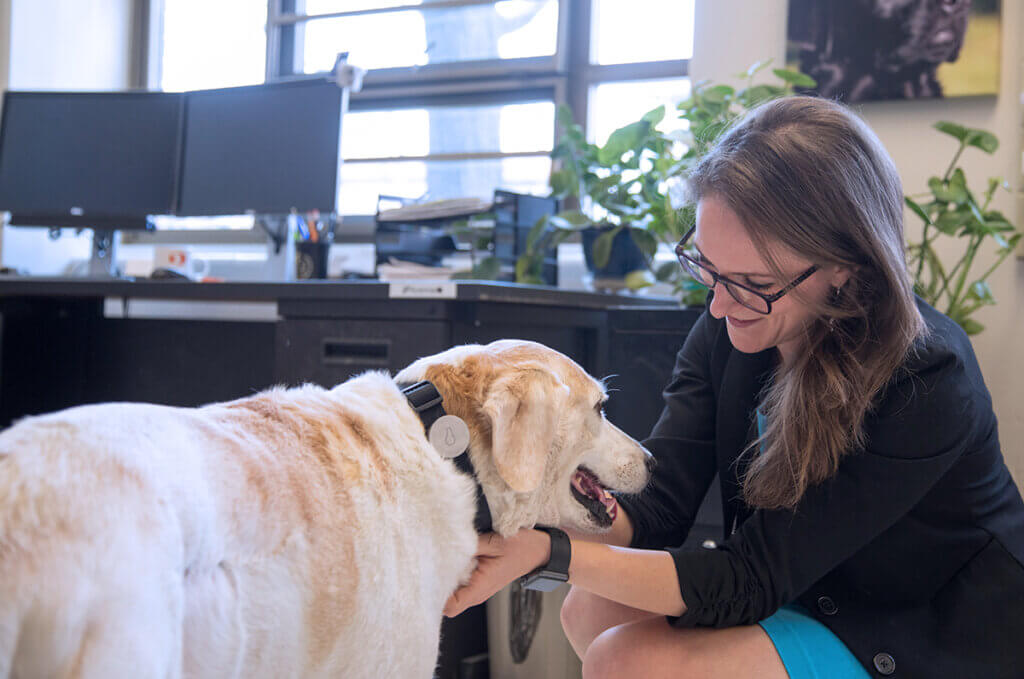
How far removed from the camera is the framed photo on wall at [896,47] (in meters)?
2.42

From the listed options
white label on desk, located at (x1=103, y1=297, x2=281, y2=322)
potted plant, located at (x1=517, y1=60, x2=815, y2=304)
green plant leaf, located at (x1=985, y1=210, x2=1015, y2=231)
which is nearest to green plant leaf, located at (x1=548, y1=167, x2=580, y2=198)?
potted plant, located at (x1=517, y1=60, x2=815, y2=304)

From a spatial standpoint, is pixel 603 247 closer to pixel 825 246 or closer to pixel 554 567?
pixel 825 246

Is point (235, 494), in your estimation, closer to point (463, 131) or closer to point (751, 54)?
point (751, 54)

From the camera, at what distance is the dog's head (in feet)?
3.71

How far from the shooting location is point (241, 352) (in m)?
3.23

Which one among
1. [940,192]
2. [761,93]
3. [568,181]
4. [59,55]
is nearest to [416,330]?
[568,181]

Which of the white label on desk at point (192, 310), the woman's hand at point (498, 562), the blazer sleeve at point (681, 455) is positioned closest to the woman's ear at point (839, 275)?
the blazer sleeve at point (681, 455)

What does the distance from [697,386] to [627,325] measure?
23.7 inches

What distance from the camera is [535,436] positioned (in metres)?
1.15

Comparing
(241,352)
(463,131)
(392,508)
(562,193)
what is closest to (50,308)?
(241,352)

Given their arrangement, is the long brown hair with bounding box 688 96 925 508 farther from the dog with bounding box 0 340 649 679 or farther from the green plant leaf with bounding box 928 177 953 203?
the green plant leaf with bounding box 928 177 953 203

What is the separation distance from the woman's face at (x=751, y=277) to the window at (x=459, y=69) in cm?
196

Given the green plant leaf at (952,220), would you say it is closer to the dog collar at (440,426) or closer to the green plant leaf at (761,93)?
the green plant leaf at (761,93)

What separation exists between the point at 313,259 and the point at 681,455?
1.54 m
